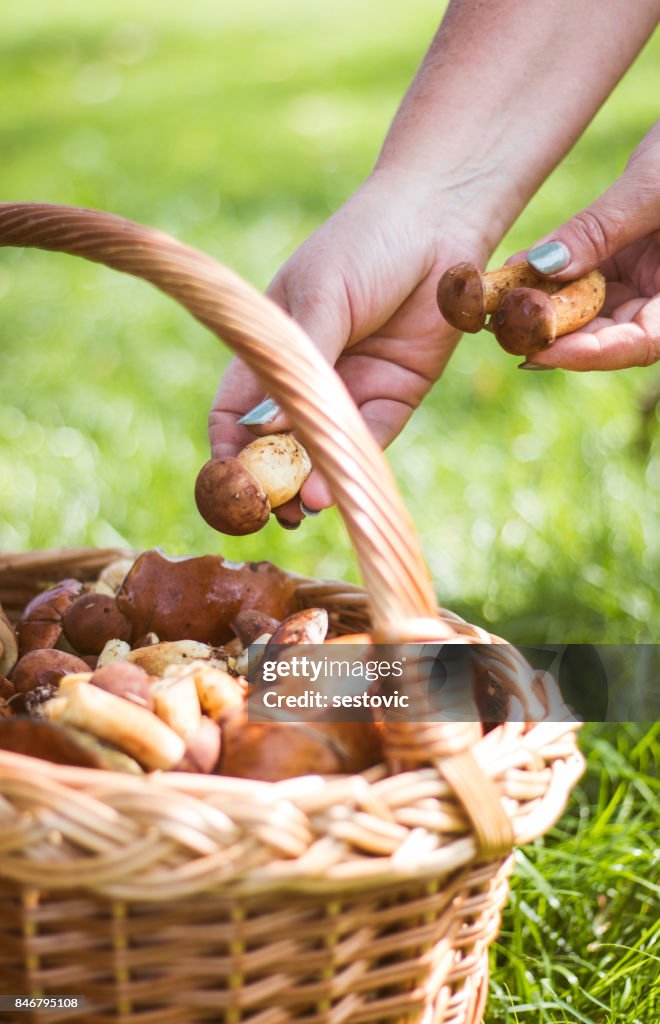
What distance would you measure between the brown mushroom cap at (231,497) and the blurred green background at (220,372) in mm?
849

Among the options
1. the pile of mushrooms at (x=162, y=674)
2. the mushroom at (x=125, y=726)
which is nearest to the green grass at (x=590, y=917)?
the pile of mushrooms at (x=162, y=674)

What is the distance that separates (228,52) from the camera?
6480 millimetres

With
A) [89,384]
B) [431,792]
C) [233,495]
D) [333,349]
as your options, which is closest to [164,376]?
[89,384]

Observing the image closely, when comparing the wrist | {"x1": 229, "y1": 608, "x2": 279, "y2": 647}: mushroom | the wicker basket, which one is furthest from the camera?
the wrist

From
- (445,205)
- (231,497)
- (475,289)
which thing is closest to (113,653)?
(231,497)

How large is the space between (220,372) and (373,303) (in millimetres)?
1476

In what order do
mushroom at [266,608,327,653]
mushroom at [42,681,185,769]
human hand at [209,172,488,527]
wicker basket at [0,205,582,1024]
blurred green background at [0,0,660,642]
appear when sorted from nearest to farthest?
wicker basket at [0,205,582,1024]
mushroom at [42,681,185,769]
mushroom at [266,608,327,653]
human hand at [209,172,488,527]
blurred green background at [0,0,660,642]

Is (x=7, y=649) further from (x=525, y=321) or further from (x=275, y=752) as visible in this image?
(x=525, y=321)

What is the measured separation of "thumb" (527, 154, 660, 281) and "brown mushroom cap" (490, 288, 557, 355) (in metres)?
0.05

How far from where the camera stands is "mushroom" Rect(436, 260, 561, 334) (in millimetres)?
1231

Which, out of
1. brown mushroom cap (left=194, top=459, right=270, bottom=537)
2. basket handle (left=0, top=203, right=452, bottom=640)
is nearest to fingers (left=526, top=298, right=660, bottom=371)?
brown mushroom cap (left=194, top=459, right=270, bottom=537)

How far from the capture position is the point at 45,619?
4.12 feet

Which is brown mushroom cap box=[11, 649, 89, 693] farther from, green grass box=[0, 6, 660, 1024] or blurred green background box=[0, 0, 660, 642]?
blurred green background box=[0, 0, 660, 642]

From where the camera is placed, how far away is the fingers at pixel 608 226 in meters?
1.26
